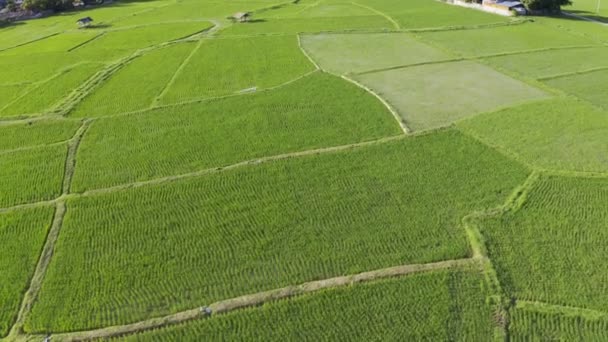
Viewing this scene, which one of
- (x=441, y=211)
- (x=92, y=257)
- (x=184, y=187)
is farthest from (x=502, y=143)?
(x=92, y=257)

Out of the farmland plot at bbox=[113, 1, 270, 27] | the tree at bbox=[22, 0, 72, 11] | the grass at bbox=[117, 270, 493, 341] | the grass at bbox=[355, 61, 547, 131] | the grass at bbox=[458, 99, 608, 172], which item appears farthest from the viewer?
the tree at bbox=[22, 0, 72, 11]

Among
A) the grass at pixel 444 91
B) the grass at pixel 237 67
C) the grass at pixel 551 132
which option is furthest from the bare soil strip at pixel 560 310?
the grass at pixel 237 67

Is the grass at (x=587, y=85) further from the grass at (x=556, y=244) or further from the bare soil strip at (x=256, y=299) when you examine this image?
the bare soil strip at (x=256, y=299)

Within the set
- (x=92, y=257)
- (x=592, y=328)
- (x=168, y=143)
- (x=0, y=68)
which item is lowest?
(x=592, y=328)

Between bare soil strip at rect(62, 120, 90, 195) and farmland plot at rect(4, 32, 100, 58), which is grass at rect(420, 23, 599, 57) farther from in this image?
farmland plot at rect(4, 32, 100, 58)

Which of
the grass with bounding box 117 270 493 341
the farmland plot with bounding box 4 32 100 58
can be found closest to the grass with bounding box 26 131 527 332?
the grass with bounding box 117 270 493 341

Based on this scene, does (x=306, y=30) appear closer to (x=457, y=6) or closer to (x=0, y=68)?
(x=457, y=6)

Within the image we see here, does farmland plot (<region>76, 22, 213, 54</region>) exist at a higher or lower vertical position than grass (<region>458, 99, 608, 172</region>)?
higher
